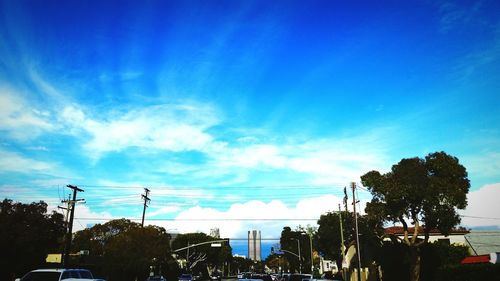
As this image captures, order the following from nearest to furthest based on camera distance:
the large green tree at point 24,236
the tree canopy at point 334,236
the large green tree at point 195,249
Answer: the large green tree at point 24,236, the tree canopy at point 334,236, the large green tree at point 195,249

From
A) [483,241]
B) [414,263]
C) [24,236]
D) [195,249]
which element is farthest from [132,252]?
[195,249]

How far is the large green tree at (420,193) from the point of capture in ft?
117

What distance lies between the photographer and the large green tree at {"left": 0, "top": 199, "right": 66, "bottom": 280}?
3512cm

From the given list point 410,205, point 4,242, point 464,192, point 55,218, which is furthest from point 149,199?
point 464,192

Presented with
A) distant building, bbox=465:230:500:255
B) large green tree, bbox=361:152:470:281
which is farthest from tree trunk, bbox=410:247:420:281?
distant building, bbox=465:230:500:255

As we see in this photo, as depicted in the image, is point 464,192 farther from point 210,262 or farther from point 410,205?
point 210,262

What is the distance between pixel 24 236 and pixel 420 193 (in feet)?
116

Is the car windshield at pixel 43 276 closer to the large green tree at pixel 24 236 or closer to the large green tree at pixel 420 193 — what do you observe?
the large green tree at pixel 24 236

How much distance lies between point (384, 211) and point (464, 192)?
7.14 meters

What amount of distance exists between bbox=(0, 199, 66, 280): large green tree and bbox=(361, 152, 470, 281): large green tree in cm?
3078

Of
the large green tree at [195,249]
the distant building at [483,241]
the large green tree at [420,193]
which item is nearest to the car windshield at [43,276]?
the large green tree at [420,193]

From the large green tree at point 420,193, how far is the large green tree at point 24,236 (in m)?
30.8

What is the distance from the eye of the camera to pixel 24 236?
117ft

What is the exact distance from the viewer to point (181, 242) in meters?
100
